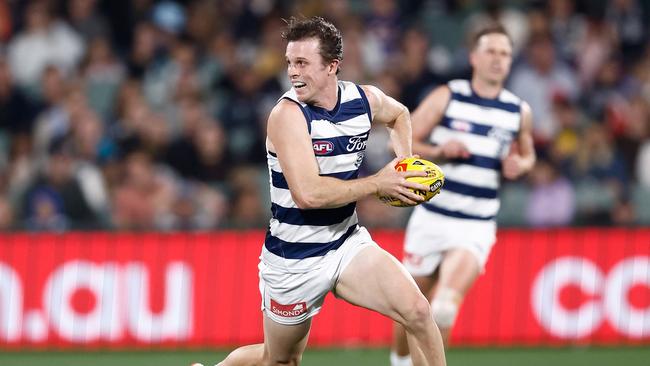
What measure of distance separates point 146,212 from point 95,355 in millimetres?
1911

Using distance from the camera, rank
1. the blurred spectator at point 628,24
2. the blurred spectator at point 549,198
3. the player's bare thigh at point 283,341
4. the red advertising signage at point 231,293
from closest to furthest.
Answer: the player's bare thigh at point 283,341 → the red advertising signage at point 231,293 → the blurred spectator at point 549,198 → the blurred spectator at point 628,24

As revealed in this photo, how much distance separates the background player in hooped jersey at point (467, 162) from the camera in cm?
761

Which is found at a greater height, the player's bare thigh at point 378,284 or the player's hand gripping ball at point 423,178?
the player's hand gripping ball at point 423,178

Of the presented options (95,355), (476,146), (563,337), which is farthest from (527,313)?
(95,355)

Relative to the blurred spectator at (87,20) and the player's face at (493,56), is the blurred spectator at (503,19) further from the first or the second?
the player's face at (493,56)

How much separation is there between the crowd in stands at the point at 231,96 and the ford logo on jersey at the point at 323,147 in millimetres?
4165

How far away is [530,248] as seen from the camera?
9.78 m

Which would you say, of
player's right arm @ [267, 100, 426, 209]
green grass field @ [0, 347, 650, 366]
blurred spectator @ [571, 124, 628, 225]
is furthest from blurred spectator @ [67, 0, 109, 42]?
player's right arm @ [267, 100, 426, 209]

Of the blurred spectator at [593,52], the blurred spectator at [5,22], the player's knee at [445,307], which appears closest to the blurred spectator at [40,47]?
the blurred spectator at [5,22]

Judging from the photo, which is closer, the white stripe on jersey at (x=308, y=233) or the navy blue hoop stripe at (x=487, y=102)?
the white stripe on jersey at (x=308, y=233)

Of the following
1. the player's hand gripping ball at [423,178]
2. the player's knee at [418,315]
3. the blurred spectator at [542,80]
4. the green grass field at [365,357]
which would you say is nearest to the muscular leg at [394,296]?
the player's knee at [418,315]

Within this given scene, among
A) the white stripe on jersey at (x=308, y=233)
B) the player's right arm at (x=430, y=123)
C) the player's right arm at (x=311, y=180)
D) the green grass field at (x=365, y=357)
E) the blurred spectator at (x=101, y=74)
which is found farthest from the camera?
the blurred spectator at (x=101, y=74)

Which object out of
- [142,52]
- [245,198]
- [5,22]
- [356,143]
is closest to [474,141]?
[356,143]

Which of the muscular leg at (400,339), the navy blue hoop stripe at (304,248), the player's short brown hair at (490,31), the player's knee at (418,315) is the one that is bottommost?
the muscular leg at (400,339)
